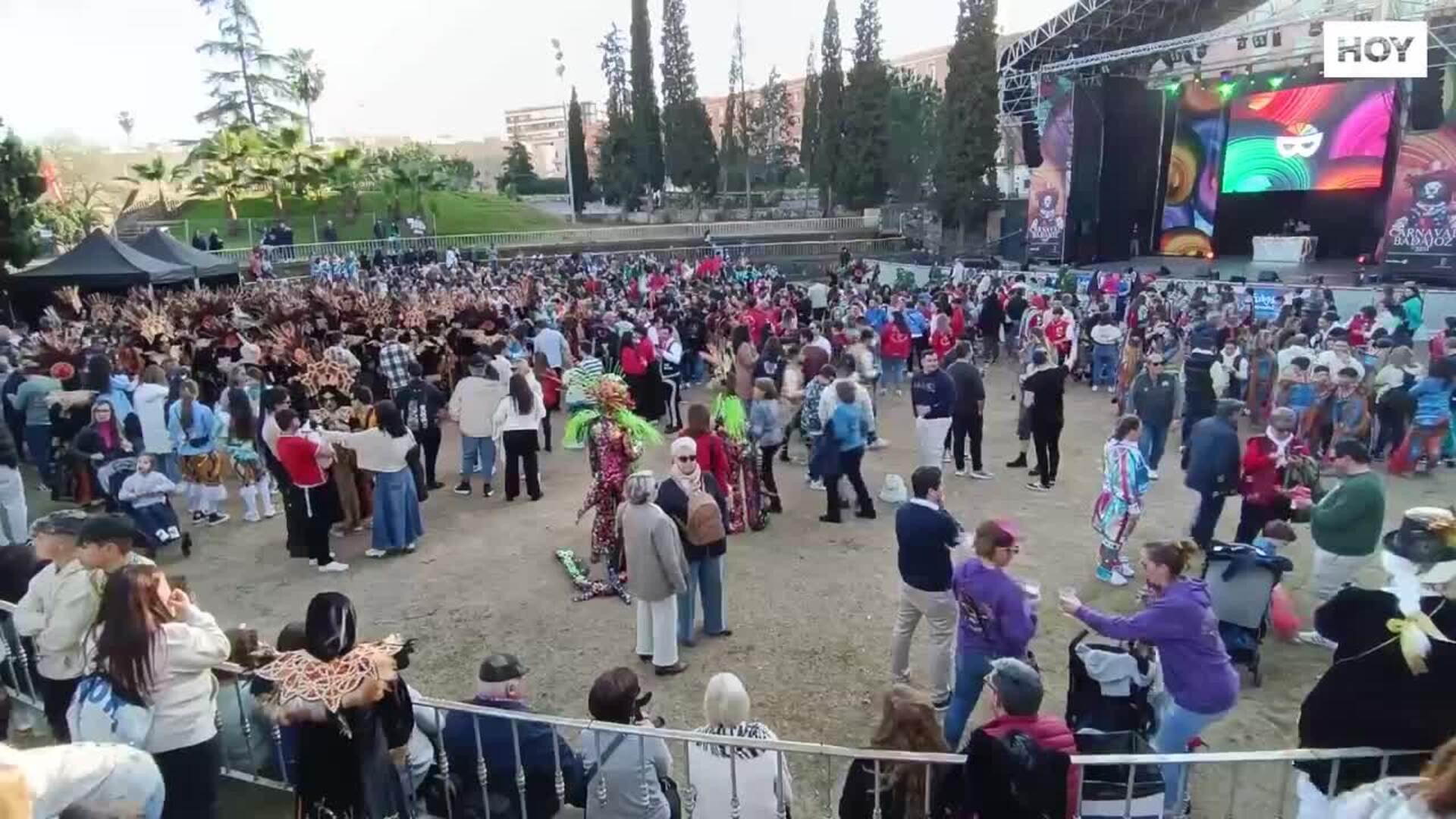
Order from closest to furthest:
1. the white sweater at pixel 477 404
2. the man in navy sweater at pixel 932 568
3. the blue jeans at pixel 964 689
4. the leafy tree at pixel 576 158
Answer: the blue jeans at pixel 964 689, the man in navy sweater at pixel 932 568, the white sweater at pixel 477 404, the leafy tree at pixel 576 158

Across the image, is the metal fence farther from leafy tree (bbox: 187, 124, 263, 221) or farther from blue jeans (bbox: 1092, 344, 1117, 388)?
leafy tree (bbox: 187, 124, 263, 221)

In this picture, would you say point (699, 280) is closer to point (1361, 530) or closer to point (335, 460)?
point (335, 460)

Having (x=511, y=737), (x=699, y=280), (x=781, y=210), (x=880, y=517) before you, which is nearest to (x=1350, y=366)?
(x=880, y=517)

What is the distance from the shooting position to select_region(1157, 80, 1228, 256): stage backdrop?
26.2 meters

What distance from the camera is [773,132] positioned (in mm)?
61781

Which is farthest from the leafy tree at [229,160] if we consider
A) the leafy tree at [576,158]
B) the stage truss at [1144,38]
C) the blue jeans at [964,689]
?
the blue jeans at [964,689]

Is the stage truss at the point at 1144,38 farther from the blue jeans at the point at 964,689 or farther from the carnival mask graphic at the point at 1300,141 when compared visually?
the blue jeans at the point at 964,689

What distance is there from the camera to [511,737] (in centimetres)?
361

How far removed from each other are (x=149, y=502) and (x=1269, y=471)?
8.93 metres

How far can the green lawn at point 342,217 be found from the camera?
35.8 metres

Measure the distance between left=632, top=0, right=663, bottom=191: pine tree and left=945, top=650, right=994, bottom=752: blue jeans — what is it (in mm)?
44717

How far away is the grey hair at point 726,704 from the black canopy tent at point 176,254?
18282mm

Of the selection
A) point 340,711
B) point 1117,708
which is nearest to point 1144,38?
point 1117,708

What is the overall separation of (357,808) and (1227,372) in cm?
1180
